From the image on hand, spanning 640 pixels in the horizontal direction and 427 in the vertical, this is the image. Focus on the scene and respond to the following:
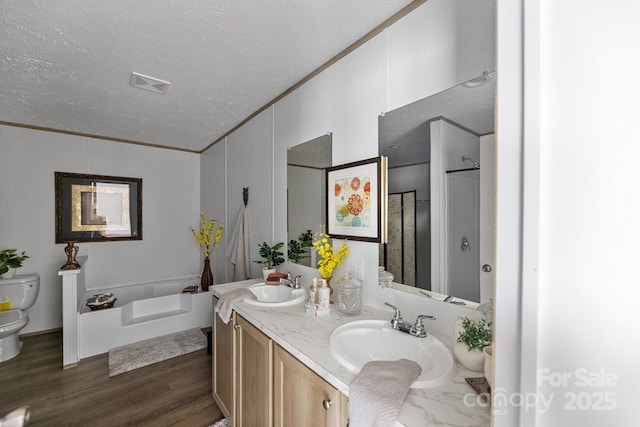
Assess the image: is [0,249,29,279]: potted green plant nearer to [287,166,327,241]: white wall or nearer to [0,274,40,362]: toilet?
[0,274,40,362]: toilet

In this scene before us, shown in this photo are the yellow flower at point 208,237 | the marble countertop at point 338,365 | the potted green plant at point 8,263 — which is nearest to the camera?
the marble countertop at point 338,365

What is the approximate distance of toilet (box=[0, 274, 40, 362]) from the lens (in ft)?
8.07

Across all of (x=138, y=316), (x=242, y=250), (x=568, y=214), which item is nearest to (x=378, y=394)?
(x=568, y=214)

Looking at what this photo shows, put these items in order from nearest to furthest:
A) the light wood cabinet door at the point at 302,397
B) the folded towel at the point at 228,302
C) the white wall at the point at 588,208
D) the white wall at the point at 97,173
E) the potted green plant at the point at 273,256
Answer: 1. the white wall at the point at 588,208
2. the light wood cabinet door at the point at 302,397
3. the folded towel at the point at 228,302
4. the potted green plant at the point at 273,256
5. the white wall at the point at 97,173

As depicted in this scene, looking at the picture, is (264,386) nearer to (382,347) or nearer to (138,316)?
(382,347)

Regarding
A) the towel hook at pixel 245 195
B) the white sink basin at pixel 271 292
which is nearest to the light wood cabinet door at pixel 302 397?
the white sink basin at pixel 271 292

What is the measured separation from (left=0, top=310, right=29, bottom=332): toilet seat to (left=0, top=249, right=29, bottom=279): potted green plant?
390 mm

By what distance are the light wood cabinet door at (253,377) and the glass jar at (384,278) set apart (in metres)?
0.64

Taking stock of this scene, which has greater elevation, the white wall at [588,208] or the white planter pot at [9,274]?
the white wall at [588,208]

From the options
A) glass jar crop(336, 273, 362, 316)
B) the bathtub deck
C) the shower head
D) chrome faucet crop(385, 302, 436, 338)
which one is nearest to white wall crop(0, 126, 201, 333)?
the bathtub deck

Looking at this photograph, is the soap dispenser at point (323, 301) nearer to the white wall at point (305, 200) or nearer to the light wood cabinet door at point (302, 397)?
the light wood cabinet door at point (302, 397)

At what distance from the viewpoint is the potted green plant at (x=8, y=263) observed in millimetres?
2533

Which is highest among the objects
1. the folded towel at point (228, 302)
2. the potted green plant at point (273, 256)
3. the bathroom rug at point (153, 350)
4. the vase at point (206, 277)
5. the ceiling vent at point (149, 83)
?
the ceiling vent at point (149, 83)

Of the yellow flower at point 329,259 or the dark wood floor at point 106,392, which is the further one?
the dark wood floor at point 106,392
